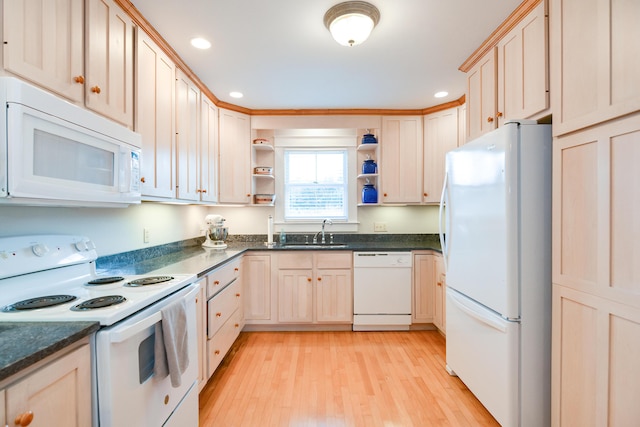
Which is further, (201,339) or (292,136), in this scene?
(292,136)

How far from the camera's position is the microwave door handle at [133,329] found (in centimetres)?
94

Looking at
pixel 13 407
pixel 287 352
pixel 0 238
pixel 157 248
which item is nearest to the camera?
pixel 13 407

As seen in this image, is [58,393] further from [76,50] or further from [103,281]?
[76,50]

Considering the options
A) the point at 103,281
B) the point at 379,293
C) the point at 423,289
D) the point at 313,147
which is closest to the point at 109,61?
the point at 103,281

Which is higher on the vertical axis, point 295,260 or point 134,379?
point 295,260

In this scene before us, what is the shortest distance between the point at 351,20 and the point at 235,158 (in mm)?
2028

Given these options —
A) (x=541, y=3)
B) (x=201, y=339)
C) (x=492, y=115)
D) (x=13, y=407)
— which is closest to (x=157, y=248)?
(x=201, y=339)

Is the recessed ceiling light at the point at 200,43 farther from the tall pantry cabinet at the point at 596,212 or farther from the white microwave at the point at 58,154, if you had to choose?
the tall pantry cabinet at the point at 596,212

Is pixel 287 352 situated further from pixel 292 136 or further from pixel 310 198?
pixel 292 136

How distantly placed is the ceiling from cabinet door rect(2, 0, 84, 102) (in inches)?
21.8

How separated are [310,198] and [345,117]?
1.09m

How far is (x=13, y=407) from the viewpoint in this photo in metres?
0.66

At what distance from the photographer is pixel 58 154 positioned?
3.55 feet

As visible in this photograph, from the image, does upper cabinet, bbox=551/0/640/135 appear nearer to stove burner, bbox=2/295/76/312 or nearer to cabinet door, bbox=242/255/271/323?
stove burner, bbox=2/295/76/312
